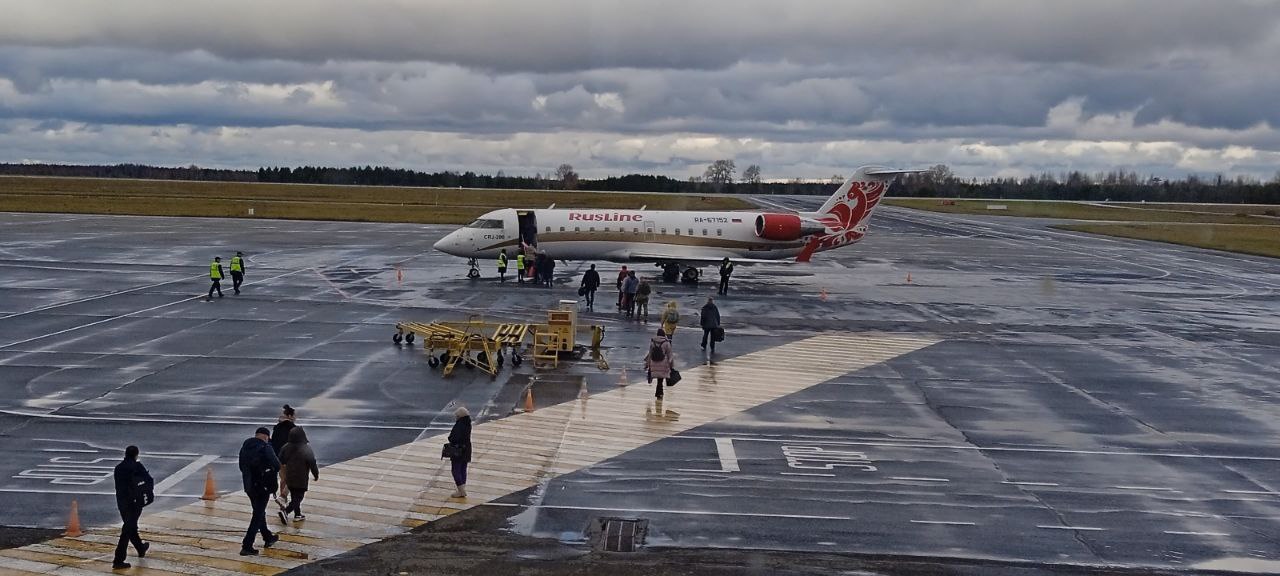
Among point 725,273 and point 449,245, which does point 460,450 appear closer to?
point 725,273

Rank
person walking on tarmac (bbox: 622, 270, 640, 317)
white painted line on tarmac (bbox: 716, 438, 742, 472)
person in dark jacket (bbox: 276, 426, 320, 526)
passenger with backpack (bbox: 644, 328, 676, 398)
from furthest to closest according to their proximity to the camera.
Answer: person walking on tarmac (bbox: 622, 270, 640, 317) → passenger with backpack (bbox: 644, 328, 676, 398) → white painted line on tarmac (bbox: 716, 438, 742, 472) → person in dark jacket (bbox: 276, 426, 320, 526)

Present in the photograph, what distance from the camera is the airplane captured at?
149ft

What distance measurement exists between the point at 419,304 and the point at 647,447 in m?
19.9

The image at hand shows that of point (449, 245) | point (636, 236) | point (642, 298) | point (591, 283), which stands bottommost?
point (642, 298)

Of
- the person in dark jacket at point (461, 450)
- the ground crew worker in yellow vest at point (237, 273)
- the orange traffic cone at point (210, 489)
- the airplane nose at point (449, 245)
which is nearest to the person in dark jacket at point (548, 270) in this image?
the airplane nose at point (449, 245)

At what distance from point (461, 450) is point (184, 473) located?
453 cm

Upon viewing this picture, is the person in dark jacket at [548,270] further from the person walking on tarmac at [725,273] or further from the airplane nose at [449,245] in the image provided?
the person walking on tarmac at [725,273]

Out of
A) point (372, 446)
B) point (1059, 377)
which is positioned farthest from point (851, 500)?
point (1059, 377)

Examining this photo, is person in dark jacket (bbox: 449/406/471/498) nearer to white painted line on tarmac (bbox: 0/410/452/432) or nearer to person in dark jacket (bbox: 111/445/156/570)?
person in dark jacket (bbox: 111/445/156/570)

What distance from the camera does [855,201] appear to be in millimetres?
48125

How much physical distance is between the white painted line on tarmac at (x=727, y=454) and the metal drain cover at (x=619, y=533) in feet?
10.1

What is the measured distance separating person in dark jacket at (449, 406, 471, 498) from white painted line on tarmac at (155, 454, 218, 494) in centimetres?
413

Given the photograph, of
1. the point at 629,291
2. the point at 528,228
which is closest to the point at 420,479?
the point at 629,291

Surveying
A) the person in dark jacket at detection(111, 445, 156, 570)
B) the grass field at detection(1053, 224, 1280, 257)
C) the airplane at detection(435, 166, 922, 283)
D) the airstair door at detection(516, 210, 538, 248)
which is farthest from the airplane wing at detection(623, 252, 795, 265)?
the grass field at detection(1053, 224, 1280, 257)
